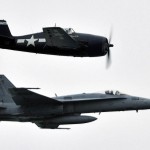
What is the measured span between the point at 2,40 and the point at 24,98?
7.76 metres

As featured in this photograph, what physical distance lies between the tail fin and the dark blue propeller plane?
8819mm

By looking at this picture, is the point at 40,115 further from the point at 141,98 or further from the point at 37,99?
the point at 141,98

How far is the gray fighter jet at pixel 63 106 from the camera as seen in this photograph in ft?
248

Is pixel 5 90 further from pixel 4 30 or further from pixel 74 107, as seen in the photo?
pixel 4 30

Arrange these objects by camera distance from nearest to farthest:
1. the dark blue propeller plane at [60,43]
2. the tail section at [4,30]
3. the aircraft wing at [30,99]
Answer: the dark blue propeller plane at [60,43] → the tail section at [4,30] → the aircraft wing at [30,99]

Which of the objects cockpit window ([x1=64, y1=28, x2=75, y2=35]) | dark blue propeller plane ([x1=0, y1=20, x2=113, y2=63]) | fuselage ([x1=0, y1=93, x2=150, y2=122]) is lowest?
fuselage ([x1=0, y1=93, x2=150, y2=122])

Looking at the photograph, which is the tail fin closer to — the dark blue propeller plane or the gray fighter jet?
the gray fighter jet

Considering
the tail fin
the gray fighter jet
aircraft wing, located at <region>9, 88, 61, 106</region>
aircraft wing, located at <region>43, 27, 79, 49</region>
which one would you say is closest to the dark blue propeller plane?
aircraft wing, located at <region>43, 27, 79, 49</region>

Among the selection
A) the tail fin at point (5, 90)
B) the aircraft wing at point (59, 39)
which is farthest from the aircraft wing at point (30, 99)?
the aircraft wing at point (59, 39)

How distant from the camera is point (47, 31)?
68250 millimetres

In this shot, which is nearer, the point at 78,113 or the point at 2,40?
the point at 2,40

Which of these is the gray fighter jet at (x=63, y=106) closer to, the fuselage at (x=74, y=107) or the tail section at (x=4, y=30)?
the fuselage at (x=74, y=107)

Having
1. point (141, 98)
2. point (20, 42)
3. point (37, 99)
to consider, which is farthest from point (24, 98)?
point (141, 98)

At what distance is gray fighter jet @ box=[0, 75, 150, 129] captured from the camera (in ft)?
248
